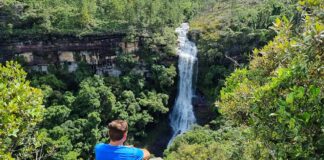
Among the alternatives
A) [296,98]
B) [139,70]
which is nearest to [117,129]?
[296,98]

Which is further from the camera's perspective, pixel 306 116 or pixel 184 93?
pixel 184 93

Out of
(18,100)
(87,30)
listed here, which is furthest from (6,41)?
(18,100)

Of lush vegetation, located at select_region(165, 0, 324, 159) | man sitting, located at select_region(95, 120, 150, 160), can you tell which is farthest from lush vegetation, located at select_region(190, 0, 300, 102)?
man sitting, located at select_region(95, 120, 150, 160)

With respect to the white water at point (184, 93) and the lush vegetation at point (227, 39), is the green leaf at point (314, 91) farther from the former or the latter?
the white water at point (184, 93)

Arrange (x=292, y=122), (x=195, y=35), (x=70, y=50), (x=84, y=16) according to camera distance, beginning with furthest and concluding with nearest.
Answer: (x=195, y=35)
(x=84, y=16)
(x=70, y=50)
(x=292, y=122)

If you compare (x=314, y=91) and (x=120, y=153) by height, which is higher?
(x=314, y=91)

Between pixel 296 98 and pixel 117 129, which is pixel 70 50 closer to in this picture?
pixel 117 129

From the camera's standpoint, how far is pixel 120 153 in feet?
12.0

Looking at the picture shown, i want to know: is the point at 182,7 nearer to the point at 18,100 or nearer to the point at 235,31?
the point at 235,31

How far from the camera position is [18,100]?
562 cm

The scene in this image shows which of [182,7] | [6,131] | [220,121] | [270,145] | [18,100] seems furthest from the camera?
[182,7]

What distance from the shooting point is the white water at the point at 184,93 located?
30719 millimetres

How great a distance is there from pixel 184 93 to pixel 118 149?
2810 cm

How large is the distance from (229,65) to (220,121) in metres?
6.62
